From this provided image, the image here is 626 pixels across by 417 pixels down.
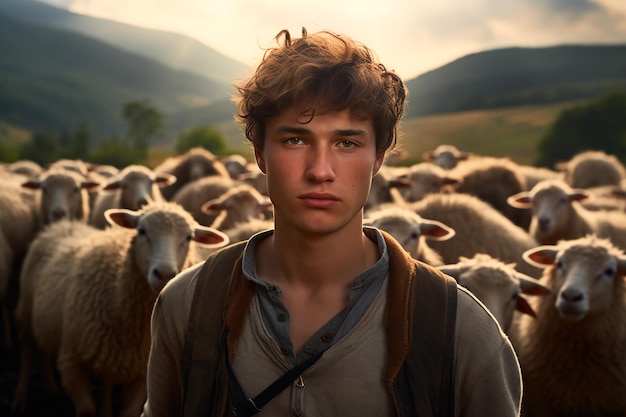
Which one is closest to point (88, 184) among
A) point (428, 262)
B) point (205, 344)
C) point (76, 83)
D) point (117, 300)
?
point (117, 300)

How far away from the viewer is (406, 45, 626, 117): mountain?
8688cm

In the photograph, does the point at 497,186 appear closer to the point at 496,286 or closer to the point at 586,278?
the point at 586,278

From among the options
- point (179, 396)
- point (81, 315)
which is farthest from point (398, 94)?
point (81, 315)

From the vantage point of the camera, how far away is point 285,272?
1.79 meters

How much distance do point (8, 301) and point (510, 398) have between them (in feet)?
25.1

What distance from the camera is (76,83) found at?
143m

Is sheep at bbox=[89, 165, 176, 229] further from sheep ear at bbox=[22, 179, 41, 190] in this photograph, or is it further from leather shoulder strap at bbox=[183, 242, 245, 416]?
leather shoulder strap at bbox=[183, 242, 245, 416]

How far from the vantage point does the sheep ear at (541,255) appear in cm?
499

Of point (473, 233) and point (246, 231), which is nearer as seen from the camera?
point (246, 231)

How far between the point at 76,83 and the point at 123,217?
147 metres

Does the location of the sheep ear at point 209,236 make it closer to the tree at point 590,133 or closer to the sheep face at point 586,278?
the sheep face at point 586,278

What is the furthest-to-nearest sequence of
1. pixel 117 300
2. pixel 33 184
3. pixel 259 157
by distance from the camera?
pixel 33 184, pixel 117 300, pixel 259 157

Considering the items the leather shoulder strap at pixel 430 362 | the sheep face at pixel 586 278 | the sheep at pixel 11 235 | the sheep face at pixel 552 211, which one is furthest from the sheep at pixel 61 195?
the leather shoulder strap at pixel 430 362

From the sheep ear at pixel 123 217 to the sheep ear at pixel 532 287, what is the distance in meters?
2.74
